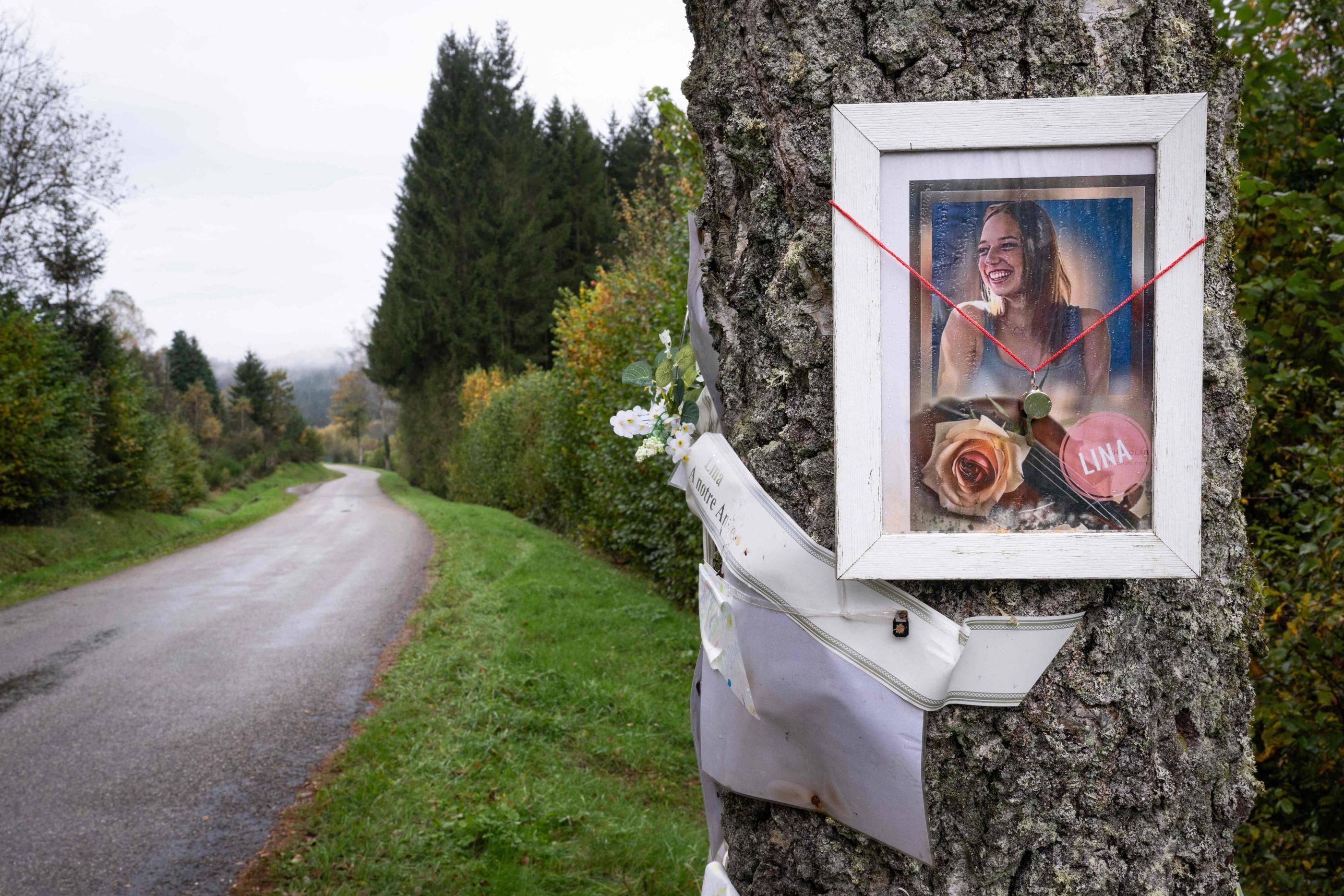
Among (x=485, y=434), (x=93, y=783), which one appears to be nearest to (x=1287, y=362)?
(x=93, y=783)

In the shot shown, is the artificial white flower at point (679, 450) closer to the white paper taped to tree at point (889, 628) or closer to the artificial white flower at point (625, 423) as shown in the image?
the artificial white flower at point (625, 423)

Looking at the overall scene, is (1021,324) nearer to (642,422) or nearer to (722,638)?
(722,638)

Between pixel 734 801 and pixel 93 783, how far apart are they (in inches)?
200

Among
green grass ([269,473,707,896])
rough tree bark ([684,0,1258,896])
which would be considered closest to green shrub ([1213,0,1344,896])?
rough tree bark ([684,0,1258,896])

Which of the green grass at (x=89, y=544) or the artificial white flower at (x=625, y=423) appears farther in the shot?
the green grass at (x=89, y=544)

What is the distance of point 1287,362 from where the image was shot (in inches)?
113

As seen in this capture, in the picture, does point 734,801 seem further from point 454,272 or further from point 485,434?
point 454,272

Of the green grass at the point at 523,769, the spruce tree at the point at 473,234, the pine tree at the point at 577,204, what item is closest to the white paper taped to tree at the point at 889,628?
the green grass at the point at 523,769

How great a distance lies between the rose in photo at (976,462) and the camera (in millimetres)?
1122

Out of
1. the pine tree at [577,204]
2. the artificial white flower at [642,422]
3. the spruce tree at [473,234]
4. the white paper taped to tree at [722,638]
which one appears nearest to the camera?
the white paper taped to tree at [722,638]

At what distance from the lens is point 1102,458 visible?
1.12 m

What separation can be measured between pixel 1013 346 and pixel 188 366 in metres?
59.9

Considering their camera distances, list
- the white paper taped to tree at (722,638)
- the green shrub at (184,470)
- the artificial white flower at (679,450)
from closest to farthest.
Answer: the white paper taped to tree at (722,638) → the artificial white flower at (679,450) → the green shrub at (184,470)

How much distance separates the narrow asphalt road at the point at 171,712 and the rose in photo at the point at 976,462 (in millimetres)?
4021
